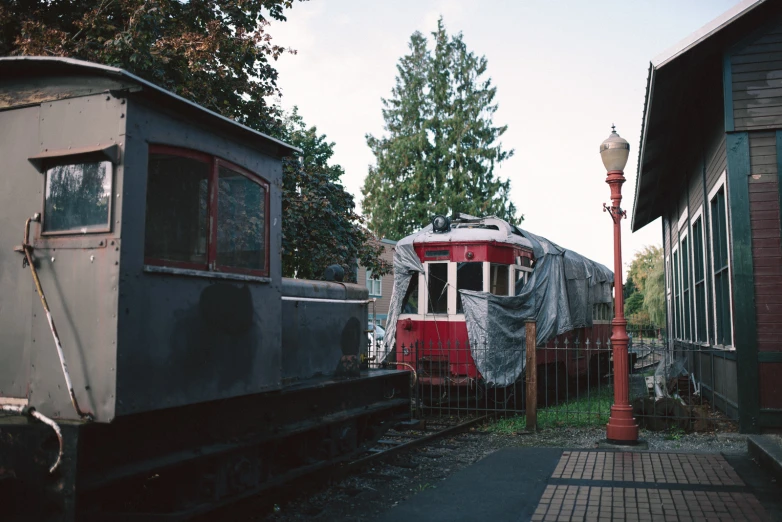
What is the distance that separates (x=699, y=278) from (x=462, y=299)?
5510 millimetres

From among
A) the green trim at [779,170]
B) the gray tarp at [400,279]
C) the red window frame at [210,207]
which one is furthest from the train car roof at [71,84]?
the green trim at [779,170]

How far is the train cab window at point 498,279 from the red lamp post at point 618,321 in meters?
2.82

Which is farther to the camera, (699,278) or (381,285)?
(381,285)

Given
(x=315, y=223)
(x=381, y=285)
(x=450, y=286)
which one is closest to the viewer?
(x=450, y=286)

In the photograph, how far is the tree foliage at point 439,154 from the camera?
117ft

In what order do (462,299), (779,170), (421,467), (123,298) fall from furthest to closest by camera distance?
(462,299) → (779,170) → (421,467) → (123,298)

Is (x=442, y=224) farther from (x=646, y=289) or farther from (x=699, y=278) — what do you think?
(x=646, y=289)

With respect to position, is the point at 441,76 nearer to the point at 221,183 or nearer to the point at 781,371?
the point at 781,371

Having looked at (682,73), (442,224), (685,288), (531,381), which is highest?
(682,73)

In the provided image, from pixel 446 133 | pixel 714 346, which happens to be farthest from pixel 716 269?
pixel 446 133

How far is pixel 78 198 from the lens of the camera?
4219 mm

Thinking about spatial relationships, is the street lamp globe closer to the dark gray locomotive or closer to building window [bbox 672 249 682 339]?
the dark gray locomotive

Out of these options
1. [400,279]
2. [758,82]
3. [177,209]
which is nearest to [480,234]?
[400,279]

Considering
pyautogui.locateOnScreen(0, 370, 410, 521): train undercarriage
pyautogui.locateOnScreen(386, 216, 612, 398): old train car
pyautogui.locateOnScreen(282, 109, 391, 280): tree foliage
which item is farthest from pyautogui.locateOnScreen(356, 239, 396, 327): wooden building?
pyautogui.locateOnScreen(0, 370, 410, 521): train undercarriage
